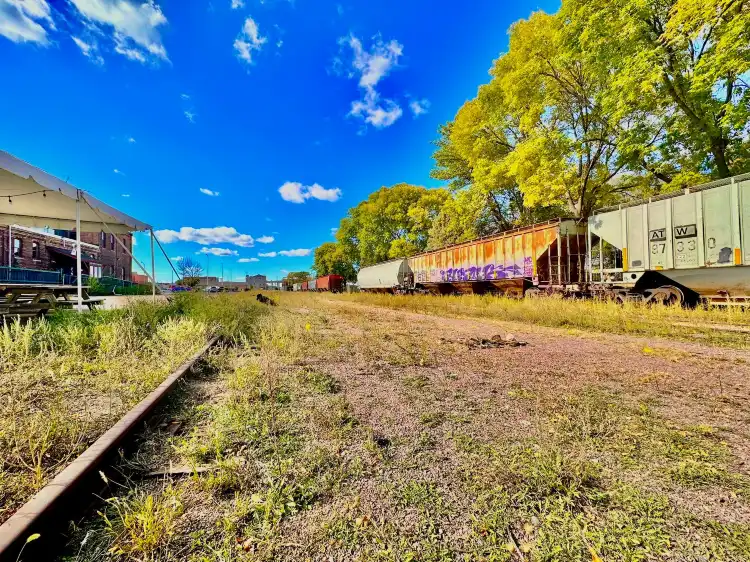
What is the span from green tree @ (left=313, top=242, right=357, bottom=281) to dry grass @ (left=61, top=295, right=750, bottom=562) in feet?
168

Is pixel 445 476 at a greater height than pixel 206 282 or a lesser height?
lesser

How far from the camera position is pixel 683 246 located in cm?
905

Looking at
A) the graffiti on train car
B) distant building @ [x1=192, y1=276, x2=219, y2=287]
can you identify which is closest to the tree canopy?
the graffiti on train car

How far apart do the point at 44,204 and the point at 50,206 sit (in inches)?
5.2

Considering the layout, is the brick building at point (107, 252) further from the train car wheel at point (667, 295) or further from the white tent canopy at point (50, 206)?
the train car wheel at point (667, 295)

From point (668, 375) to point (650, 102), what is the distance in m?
12.0

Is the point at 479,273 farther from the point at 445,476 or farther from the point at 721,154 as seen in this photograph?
the point at 445,476

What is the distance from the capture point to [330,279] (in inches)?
2120

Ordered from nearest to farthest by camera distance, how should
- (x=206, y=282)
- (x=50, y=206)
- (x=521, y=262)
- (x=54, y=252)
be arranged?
(x=50, y=206), (x=521, y=262), (x=54, y=252), (x=206, y=282)

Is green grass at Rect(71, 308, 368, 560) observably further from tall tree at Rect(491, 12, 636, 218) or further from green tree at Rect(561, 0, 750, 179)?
tall tree at Rect(491, 12, 636, 218)

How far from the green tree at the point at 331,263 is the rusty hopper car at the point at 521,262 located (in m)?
36.1

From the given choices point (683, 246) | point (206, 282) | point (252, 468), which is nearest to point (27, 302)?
point (252, 468)

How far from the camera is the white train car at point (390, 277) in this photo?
25719 mm

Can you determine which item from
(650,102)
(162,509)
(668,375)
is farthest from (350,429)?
(650,102)
